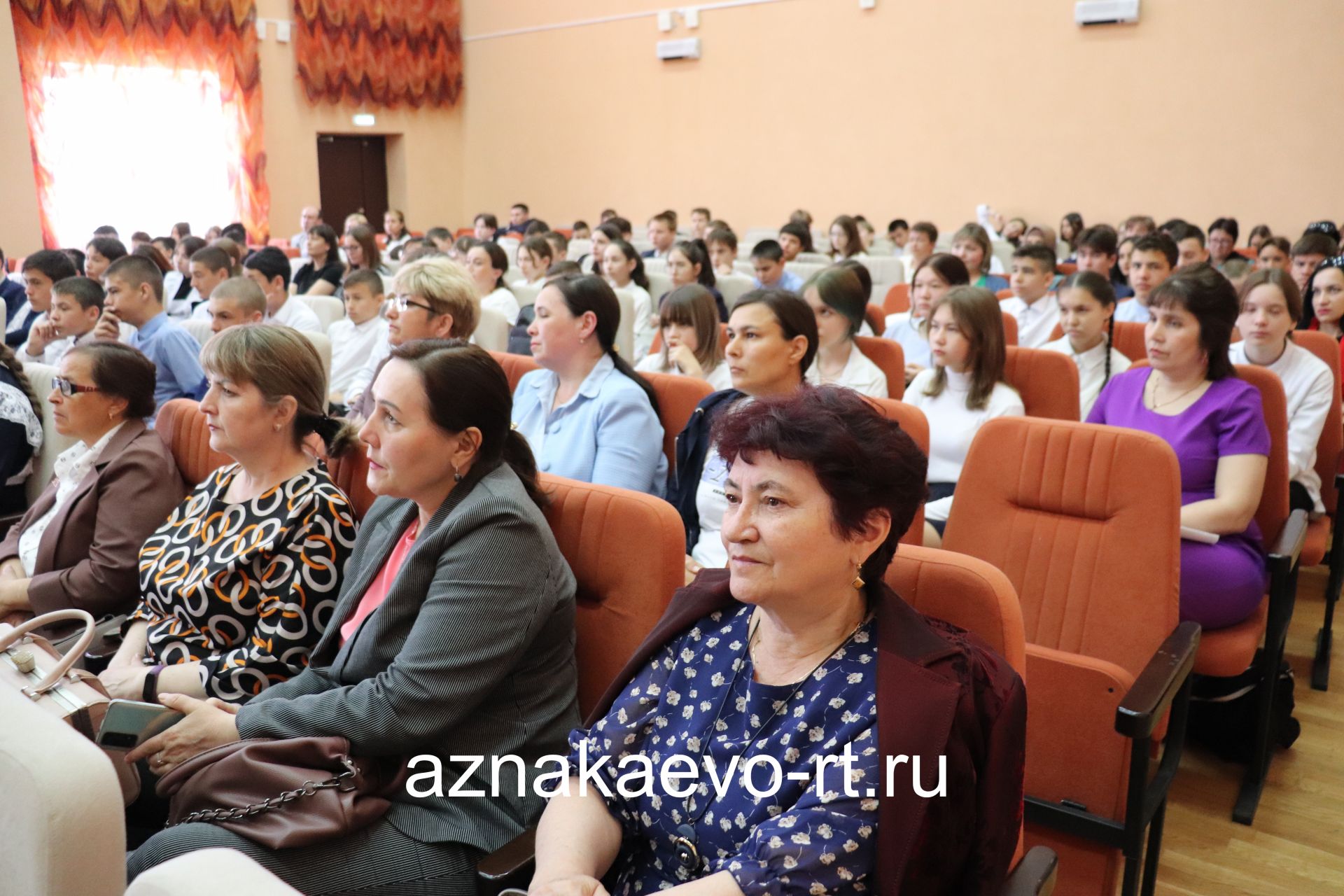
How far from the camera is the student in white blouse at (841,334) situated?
346 cm

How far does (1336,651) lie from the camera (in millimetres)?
3352

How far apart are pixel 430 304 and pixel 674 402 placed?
0.74 metres

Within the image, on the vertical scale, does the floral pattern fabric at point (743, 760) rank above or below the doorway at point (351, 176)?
below

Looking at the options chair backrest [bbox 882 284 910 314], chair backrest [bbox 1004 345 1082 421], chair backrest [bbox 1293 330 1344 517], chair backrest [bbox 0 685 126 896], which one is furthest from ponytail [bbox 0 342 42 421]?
chair backrest [bbox 882 284 910 314]

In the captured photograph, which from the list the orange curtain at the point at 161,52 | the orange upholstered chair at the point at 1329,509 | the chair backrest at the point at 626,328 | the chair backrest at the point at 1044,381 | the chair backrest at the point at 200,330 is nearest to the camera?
the chair backrest at the point at 1044,381

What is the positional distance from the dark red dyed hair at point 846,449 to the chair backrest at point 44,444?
265 cm

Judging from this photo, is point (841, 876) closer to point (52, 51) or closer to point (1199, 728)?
point (1199, 728)

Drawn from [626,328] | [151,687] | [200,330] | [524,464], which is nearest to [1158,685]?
[524,464]

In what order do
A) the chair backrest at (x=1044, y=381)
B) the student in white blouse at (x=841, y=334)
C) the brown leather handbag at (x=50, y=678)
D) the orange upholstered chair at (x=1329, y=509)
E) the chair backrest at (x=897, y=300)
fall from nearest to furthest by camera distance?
the brown leather handbag at (x=50, y=678)
the chair backrest at (x=1044, y=381)
the orange upholstered chair at (x=1329, y=509)
the student in white blouse at (x=841, y=334)
the chair backrest at (x=897, y=300)

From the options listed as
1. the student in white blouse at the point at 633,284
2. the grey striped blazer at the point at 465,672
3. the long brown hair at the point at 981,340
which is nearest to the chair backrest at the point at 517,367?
the long brown hair at the point at 981,340

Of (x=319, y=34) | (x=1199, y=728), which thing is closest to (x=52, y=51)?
(x=319, y=34)

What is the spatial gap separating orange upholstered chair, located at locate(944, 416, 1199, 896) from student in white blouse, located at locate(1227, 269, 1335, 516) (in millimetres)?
1267

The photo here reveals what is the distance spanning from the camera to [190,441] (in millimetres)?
2549

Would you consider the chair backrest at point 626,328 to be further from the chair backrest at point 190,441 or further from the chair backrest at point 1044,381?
the chair backrest at point 190,441
